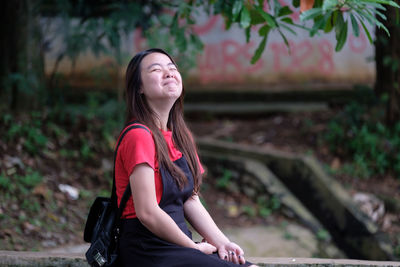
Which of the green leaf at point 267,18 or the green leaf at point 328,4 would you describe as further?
the green leaf at point 267,18

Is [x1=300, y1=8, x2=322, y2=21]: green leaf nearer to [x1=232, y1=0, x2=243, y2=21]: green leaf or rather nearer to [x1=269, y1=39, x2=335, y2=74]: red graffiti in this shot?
[x1=232, y1=0, x2=243, y2=21]: green leaf

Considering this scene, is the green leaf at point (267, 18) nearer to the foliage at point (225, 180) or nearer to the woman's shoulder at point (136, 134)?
the woman's shoulder at point (136, 134)

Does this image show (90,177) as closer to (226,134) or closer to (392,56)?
(226,134)

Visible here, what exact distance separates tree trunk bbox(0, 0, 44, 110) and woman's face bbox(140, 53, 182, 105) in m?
3.78

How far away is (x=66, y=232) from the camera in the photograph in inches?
172

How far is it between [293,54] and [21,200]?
234 inches

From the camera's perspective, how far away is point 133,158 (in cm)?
211

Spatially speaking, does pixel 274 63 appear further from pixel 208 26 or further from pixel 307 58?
pixel 208 26

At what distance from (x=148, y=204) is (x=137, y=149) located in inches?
9.8

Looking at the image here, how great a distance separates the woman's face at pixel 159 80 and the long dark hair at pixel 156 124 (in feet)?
0.10

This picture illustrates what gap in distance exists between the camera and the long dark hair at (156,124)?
2237 millimetres

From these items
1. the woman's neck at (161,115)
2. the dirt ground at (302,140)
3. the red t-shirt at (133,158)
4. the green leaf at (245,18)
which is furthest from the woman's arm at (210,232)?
the dirt ground at (302,140)

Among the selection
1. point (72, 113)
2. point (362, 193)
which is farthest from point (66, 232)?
point (362, 193)

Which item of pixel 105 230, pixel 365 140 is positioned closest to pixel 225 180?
pixel 365 140
